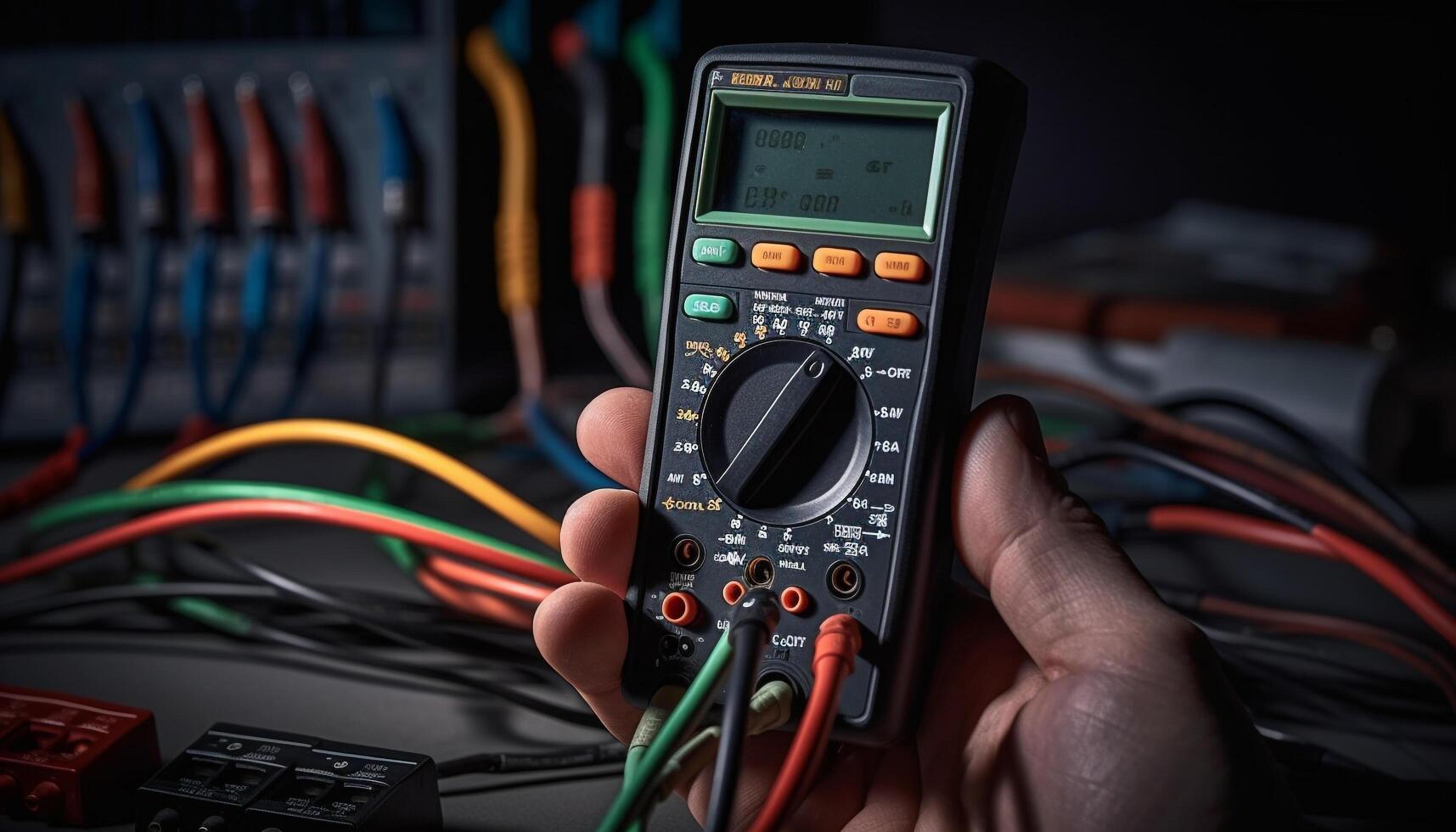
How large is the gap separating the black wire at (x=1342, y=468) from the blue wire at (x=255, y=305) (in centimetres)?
62

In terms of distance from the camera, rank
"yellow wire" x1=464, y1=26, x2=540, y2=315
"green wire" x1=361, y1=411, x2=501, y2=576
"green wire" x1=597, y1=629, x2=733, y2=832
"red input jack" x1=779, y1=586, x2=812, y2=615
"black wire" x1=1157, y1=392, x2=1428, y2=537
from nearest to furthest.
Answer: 1. "green wire" x1=597, y1=629, x2=733, y2=832
2. "red input jack" x1=779, y1=586, x2=812, y2=615
3. "black wire" x1=1157, y1=392, x2=1428, y2=537
4. "green wire" x1=361, y1=411, x2=501, y2=576
5. "yellow wire" x1=464, y1=26, x2=540, y2=315

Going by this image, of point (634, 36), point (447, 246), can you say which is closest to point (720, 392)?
point (447, 246)

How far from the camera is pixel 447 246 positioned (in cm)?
89

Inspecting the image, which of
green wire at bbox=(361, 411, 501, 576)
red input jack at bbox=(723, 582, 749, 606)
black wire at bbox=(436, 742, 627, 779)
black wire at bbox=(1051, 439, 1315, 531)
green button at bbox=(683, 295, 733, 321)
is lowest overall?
black wire at bbox=(436, 742, 627, 779)

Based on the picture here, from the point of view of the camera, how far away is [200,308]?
83 centimetres

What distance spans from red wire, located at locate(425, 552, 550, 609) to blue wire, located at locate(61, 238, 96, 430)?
379mm

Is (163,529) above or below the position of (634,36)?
below

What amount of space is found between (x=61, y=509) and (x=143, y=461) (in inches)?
9.3

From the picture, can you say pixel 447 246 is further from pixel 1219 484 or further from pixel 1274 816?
pixel 1274 816

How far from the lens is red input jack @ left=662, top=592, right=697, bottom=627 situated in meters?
0.44

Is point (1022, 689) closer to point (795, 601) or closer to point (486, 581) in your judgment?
point (795, 601)

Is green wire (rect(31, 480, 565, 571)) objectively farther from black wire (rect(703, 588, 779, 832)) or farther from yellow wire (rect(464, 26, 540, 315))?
yellow wire (rect(464, 26, 540, 315))

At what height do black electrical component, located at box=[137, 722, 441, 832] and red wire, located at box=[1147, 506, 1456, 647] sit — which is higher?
red wire, located at box=[1147, 506, 1456, 647]

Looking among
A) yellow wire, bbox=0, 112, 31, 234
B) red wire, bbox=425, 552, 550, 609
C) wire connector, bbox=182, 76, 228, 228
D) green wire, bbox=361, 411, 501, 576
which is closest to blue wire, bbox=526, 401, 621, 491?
green wire, bbox=361, 411, 501, 576
